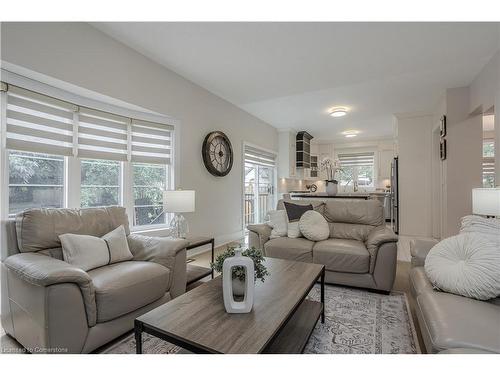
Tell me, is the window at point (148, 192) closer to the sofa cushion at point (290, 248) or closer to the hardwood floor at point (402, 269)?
the hardwood floor at point (402, 269)

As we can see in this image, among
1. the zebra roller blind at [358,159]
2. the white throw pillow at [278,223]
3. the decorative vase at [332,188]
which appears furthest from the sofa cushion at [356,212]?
the zebra roller blind at [358,159]

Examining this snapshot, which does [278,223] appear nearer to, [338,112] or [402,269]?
[402,269]

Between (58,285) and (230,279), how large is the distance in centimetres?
95

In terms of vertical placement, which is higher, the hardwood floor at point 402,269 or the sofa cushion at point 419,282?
the sofa cushion at point 419,282

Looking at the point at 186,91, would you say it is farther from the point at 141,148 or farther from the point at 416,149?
the point at 416,149

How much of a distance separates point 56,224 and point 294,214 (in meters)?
2.40

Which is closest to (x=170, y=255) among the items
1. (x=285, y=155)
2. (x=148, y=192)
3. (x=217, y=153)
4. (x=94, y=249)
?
(x=94, y=249)

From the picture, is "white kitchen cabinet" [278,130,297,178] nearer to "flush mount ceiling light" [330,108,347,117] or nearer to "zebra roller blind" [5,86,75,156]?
"flush mount ceiling light" [330,108,347,117]

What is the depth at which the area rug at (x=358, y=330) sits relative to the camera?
5.32 feet

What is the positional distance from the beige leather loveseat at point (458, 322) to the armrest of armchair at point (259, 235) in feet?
5.69

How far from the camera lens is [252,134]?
552 cm

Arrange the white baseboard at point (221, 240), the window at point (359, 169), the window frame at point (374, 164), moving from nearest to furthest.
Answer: the white baseboard at point (221, 240) < the window frame at point (374, 164) < the window at point (359, 169)

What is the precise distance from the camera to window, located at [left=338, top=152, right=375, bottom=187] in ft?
26.5

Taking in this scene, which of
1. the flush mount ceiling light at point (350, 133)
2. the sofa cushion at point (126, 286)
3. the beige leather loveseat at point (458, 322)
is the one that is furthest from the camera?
the flush mount ceiling light at point (350, 133)
